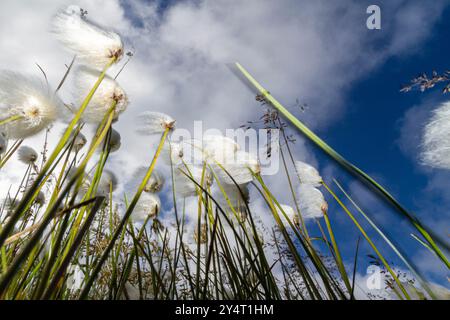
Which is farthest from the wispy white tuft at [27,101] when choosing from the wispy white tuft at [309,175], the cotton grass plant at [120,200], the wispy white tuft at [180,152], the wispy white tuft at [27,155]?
the wispy white tuft at [27,155]

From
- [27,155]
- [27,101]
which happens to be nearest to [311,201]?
[27,101]

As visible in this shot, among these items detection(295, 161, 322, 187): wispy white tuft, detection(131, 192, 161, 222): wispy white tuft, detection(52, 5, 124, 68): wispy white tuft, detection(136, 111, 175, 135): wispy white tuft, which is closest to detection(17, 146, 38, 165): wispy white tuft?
detection(131, 192, 161, 222): wispy white tuft

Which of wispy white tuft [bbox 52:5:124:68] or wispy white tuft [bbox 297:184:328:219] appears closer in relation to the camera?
wispy white tuft [bbox 52:5:124:68]

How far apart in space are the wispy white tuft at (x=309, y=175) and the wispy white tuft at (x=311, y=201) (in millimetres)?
166

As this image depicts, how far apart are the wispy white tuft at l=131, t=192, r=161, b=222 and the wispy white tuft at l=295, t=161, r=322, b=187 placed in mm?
852

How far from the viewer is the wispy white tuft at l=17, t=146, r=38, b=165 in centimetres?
248

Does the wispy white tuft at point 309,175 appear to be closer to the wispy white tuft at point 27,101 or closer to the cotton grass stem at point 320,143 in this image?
the cotton grass stem at point 320,143

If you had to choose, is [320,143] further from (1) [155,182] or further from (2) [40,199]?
(2) [40,199]

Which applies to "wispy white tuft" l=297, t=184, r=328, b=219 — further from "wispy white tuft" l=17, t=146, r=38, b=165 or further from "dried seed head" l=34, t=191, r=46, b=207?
"wispy white tuft" l=17, t=146, r=38, b=165
